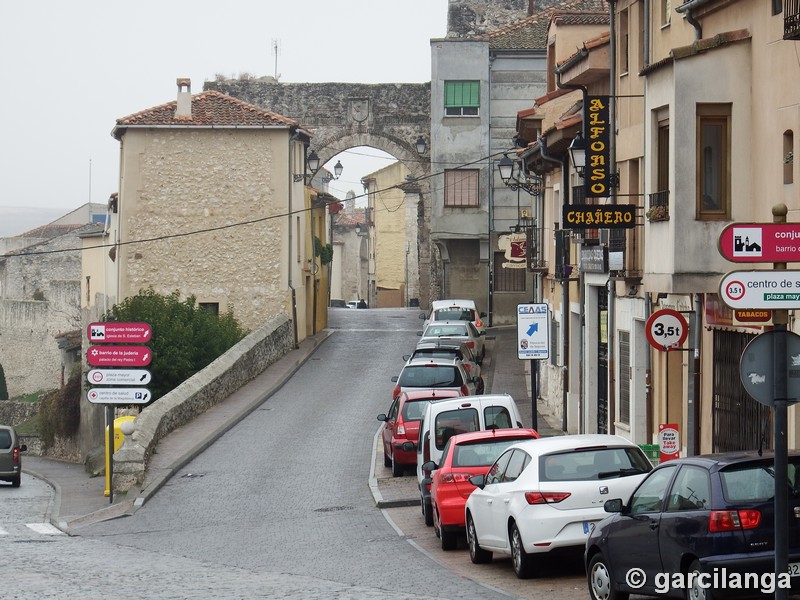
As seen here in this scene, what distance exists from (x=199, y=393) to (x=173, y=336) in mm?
5916

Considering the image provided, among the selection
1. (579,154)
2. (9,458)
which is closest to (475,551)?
(579,154)

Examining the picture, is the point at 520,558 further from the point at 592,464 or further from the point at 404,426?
the point at 404,426

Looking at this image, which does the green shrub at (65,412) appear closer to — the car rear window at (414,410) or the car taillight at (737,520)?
the car rear window at (414,410)

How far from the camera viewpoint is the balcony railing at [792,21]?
520 inches

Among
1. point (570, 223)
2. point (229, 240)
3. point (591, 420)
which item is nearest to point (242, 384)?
point (229, 240)

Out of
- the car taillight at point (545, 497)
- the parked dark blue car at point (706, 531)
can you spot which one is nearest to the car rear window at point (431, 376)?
the car taillight at point (545, 497)

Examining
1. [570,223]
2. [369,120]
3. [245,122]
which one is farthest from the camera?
[369,120]

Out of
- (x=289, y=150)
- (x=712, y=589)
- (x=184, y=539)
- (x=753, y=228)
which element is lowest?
(x=184, y=539)

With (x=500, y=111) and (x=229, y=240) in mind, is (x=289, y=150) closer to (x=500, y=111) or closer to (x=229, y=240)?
(x=229, y=240)

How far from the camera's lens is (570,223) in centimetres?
2016

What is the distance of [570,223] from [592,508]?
322 inches

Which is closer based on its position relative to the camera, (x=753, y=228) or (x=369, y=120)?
(x=753, y=228)

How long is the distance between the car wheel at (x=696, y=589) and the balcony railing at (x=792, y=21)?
20.2ft

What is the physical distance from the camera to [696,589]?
9586mm
